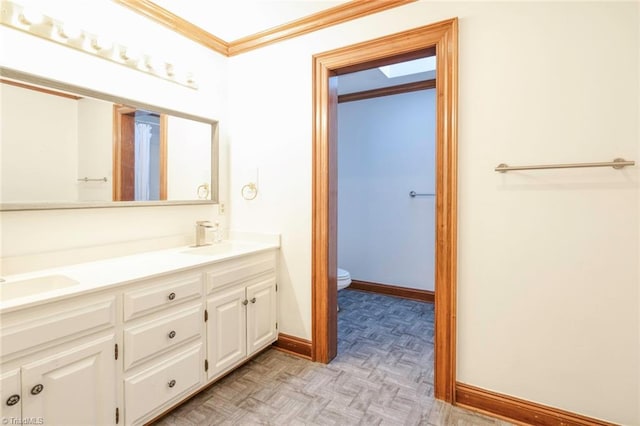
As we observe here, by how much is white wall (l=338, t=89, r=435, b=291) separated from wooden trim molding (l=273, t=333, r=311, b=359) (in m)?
1.72

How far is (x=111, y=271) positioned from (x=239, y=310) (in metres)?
0.77

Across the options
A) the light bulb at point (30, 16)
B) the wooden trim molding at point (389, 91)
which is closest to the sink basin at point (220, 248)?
the light bulb at point (30, 16)

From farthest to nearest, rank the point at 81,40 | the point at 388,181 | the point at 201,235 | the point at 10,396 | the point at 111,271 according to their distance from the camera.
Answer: the point at 388,181, the point at 201,235, the point at 81,40, the point at 111,271, the point at 10,396

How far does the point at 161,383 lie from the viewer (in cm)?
159

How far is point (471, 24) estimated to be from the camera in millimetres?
1733

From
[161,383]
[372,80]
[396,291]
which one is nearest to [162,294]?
[161,383]

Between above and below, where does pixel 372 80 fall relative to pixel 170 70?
above

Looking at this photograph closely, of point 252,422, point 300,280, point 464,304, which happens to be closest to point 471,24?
point 464,304

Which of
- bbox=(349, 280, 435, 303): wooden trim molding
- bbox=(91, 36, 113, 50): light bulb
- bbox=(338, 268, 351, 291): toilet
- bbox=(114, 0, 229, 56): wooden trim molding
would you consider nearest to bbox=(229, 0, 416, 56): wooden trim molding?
bbox=(114, 0, 229, 56): wooden trim molding

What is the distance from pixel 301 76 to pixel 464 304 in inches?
71.1

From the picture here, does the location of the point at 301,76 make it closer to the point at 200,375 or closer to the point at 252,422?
the point at 200,375

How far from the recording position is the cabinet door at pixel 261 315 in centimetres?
214

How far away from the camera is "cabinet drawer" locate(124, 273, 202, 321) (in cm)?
145

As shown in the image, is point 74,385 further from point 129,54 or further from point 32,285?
point 129,54
